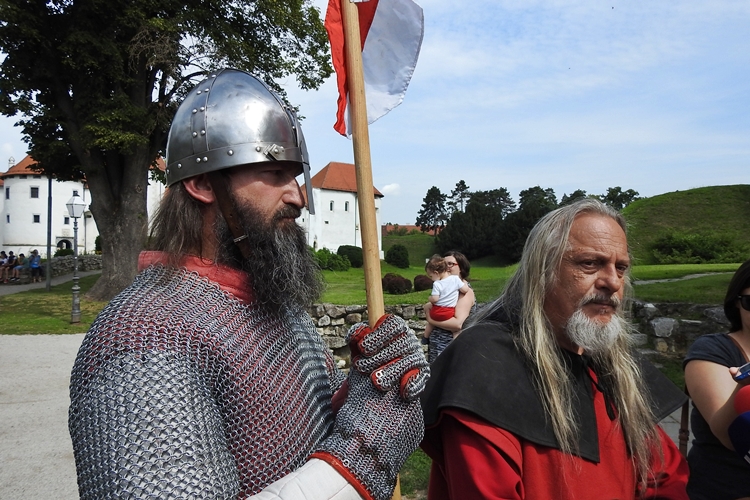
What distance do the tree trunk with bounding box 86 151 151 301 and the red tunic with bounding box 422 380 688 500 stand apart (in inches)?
665

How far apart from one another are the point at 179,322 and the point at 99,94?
55.7 feet

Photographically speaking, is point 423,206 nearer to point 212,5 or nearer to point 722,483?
point 212,5

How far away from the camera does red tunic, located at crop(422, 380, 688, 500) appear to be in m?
1.83

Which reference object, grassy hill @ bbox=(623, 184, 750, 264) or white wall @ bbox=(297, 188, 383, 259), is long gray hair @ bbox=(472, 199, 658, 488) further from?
white wall @ bbox=(297, 188, 383, 259)

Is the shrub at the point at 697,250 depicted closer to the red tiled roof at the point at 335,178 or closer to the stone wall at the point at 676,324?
the stone wall at the point at 676,324

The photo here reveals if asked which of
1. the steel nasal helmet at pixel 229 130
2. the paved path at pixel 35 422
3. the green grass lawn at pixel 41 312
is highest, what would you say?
the steel nasal helmet at pixel 229 130

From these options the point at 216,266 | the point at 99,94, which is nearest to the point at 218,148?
the point at 216,266

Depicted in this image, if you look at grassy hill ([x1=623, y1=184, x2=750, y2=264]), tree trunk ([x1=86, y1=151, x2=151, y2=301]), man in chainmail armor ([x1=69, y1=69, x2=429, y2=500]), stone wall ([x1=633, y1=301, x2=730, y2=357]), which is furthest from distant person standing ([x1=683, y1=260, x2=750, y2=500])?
tree trunk ([x1=86, y1=151, x2=151, y2=301])

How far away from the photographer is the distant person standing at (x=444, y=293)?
5.99 m

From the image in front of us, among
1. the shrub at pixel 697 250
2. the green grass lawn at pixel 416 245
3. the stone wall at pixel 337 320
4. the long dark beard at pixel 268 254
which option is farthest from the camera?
the green grass lawn at pixel 416 245

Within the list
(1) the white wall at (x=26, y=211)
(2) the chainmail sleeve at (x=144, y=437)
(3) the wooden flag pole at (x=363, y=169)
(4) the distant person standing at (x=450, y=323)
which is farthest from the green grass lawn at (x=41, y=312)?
(1) the white wall at (x=26, y=211)

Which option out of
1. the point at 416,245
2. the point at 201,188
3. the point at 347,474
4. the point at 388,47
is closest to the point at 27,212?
the point at 416,245

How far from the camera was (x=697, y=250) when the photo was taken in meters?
16.4

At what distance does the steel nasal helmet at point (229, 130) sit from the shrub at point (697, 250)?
1736cm
